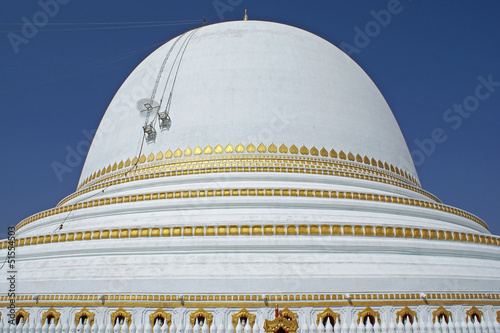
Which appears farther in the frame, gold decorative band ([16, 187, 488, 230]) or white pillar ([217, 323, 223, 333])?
gold decorative band ([16, 187, 488, 230])

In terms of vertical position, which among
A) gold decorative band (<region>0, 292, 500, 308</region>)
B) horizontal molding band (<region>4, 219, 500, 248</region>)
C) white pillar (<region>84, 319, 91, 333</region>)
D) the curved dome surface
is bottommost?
white pillar (<region>84, 319, 91, 333</region>)

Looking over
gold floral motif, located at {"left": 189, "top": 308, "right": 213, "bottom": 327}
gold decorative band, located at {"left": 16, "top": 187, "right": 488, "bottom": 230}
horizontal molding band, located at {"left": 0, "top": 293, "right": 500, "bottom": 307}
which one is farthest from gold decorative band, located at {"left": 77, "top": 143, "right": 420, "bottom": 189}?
gold floral motif, located at {"left": 189, "top": 308, "right": 213, "bottom": 327}

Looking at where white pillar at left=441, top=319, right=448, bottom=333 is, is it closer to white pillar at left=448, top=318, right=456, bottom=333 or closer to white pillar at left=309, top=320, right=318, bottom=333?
white pillar at left=448, top=318, right=456, bottom=333

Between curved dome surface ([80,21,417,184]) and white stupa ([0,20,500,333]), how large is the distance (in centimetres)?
5

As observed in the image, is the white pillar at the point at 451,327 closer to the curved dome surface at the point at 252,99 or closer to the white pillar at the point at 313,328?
the white pillar at the point at 313,328

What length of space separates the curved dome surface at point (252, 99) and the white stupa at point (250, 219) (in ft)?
0.15

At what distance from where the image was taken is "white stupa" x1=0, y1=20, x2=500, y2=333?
19.3 feet

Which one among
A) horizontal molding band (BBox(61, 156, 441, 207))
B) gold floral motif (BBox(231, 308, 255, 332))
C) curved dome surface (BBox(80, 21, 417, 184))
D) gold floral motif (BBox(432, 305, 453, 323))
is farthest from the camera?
curved dome surface (BBox(80, 21, 417, 184))

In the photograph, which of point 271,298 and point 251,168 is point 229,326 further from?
point 251,168

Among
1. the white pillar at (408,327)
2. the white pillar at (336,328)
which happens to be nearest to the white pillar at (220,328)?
the white pillar at (336,328)

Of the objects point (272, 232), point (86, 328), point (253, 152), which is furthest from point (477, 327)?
point (86, 328)

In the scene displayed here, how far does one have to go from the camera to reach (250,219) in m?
7.24

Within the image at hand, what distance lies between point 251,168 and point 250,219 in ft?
5.75

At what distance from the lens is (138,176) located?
933 cm
